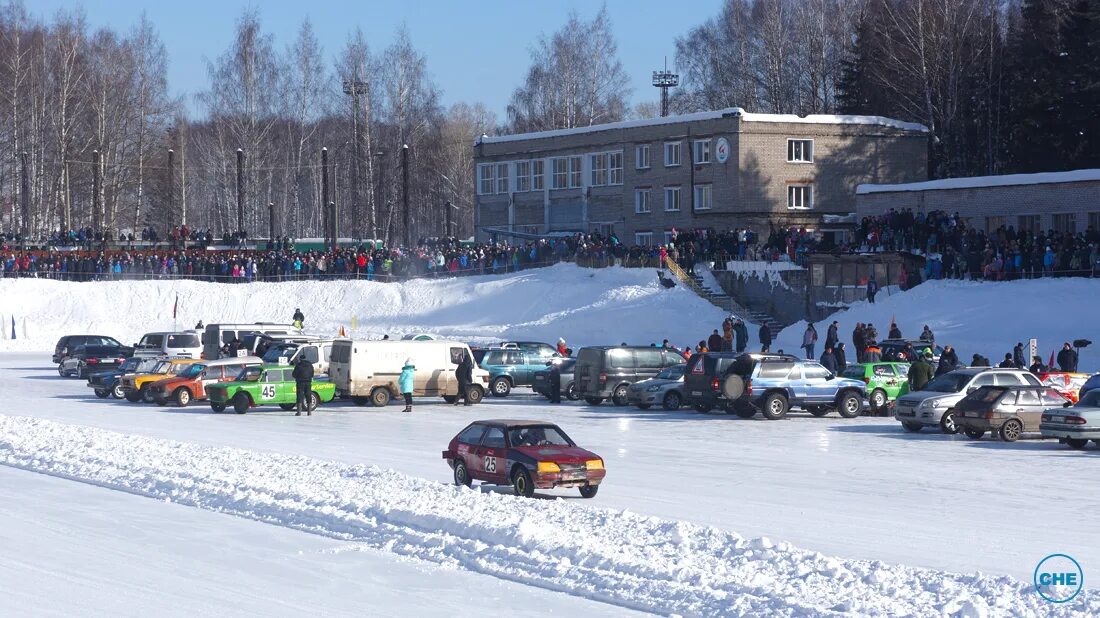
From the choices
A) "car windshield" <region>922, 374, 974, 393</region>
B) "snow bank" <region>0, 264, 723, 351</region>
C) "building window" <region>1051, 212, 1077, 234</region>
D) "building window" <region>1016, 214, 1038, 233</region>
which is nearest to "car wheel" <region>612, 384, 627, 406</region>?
"car windshield" <region>922, 374, 974, 393</region>

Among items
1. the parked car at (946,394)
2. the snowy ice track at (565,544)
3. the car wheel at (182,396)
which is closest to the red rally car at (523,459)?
the snowy ice track at (565,544)

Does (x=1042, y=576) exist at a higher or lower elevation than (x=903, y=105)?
lower

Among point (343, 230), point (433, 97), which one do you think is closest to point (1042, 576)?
point (433, 97)

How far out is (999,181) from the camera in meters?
50.4

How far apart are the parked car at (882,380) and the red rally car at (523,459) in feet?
47.7

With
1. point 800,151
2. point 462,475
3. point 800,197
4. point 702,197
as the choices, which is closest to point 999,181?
point 800,197

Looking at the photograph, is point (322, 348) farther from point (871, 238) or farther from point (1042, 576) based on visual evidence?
point (1042, 576)

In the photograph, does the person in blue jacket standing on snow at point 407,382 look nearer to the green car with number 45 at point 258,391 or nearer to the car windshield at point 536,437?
the green car with number 45 at point 258,391

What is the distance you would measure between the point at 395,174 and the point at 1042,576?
315 feet

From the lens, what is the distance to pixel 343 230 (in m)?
117

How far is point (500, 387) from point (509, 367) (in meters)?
0.72

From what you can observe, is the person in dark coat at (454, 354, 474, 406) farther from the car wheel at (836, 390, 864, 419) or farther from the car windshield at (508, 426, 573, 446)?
the car windshield at (508, 426, 573, 446)

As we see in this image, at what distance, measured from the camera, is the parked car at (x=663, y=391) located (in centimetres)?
3409

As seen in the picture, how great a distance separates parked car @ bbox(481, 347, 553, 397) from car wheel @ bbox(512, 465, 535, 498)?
765 inches
